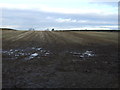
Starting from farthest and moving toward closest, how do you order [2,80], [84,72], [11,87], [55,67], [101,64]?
[101,64] < [55,67] < [84,72] < [2,80] < [11,87]

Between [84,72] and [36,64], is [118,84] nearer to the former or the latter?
[84,72]

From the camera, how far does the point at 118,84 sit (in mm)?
5590

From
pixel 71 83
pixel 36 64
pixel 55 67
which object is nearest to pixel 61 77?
pixel 71 83

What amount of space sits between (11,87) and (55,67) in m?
2.47

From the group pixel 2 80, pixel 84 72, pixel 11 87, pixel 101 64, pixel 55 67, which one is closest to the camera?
pixel 11 87

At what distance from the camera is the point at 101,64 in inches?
323

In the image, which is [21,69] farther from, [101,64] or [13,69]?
[101,64]

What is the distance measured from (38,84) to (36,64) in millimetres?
2501

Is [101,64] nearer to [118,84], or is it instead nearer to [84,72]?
[84,72]

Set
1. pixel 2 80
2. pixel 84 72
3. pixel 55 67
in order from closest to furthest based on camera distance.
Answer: pixel 2 80, pixel 84 72, pixel 55 67

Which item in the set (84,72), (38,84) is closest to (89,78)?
(84,72)

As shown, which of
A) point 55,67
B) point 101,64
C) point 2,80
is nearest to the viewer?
point 2,80

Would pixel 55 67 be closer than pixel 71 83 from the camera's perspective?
No

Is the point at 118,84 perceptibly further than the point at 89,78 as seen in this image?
No
